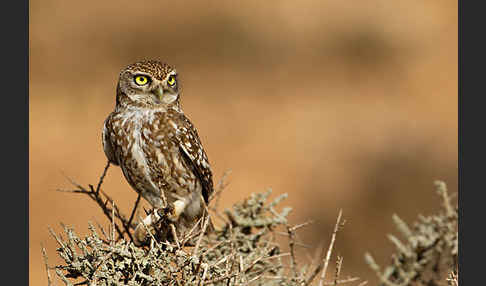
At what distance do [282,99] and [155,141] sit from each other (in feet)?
31.2

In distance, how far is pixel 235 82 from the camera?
13578 millimetres

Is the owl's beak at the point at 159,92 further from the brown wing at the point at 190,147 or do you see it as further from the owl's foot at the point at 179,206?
→ the owl's foot at the point at 179,206

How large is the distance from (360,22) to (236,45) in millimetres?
2815

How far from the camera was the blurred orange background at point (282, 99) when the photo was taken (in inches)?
413

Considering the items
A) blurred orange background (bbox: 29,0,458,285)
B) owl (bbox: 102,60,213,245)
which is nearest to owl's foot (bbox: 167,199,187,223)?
owl (bbox: 102,60,213,245)

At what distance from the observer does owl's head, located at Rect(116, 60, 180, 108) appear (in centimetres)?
413

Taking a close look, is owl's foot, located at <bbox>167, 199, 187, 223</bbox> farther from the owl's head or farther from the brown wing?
the owl's head

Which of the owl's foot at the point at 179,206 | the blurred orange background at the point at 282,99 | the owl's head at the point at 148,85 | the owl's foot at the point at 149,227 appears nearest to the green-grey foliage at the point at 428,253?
the owl's foot at the point at 179,206

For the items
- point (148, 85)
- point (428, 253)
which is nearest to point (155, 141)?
point (148, 85)

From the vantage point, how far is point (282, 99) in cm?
1357

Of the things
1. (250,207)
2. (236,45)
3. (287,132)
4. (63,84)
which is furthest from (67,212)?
(250,207)

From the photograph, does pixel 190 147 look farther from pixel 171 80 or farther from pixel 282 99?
pixel 282 99

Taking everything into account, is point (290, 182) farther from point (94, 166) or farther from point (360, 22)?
point (360, 22)

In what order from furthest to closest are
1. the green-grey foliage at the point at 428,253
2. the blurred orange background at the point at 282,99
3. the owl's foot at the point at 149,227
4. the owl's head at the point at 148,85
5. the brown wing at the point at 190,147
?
1. the blurred orange background at the point at 282,99
2. the brown wing at the point at 190,147
3. the owl's head at the point at 148,85
4. the green-grey foliage at the point at 428,253
5. the owl's foot at the point at 149,227
